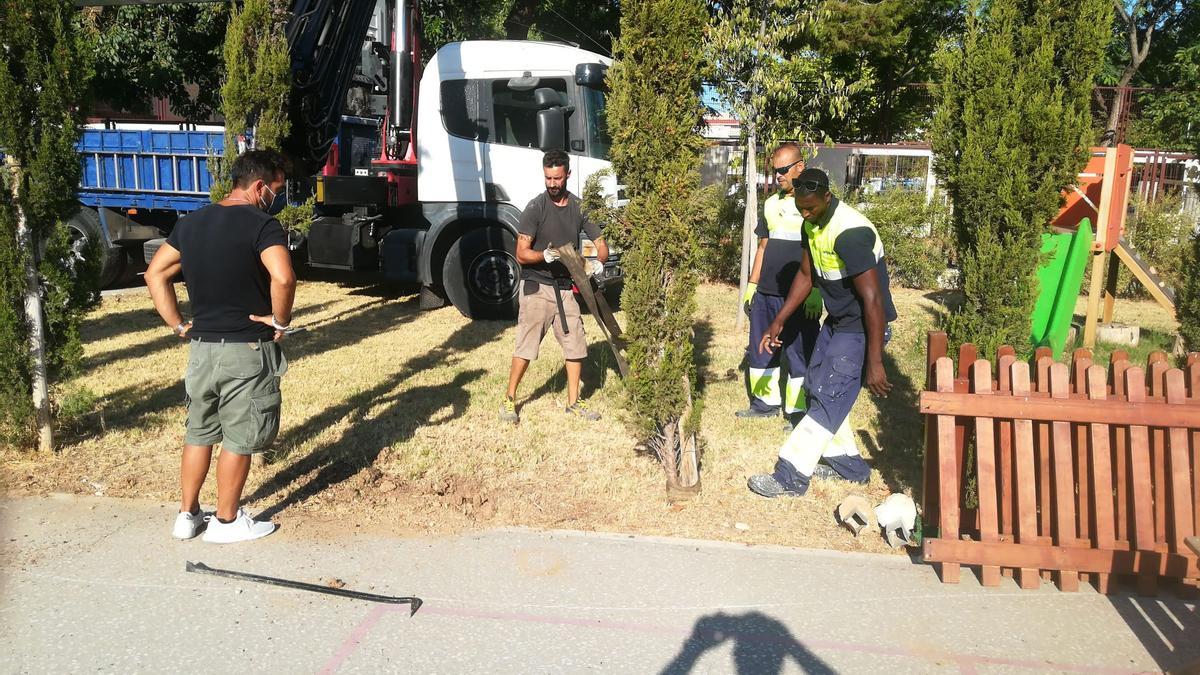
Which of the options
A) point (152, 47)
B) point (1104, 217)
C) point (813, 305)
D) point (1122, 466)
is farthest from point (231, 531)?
point (152, 47)

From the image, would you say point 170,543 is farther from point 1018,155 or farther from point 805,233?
point 1018,155

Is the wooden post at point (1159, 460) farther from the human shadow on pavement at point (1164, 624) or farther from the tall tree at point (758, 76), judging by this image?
the tall tree at point (758, 76)

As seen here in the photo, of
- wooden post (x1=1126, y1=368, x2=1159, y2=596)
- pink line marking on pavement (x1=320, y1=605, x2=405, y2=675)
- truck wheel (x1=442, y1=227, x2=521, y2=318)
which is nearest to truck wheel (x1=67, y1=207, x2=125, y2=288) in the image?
truck wheel (x1=442, y1=227, x2=521, y2=318)

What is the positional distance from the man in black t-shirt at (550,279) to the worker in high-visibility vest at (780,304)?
116cm

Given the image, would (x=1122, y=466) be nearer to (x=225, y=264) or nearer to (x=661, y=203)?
(x=661, y=203)

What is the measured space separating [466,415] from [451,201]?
4.26 meters

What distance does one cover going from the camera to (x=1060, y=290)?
616cm

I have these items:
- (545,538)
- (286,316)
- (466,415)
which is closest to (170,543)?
(286,316)

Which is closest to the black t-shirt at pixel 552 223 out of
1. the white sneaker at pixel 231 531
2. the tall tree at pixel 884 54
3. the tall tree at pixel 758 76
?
the white sneaker at pixel 231 531

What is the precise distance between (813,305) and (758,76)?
4.40 m

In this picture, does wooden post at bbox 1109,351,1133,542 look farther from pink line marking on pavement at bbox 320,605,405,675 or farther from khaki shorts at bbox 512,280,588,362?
khaki shorts at bbox 512,280,588,362

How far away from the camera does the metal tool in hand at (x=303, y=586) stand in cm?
367

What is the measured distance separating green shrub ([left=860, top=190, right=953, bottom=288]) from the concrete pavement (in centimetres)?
897

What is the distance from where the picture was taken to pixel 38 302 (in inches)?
205
